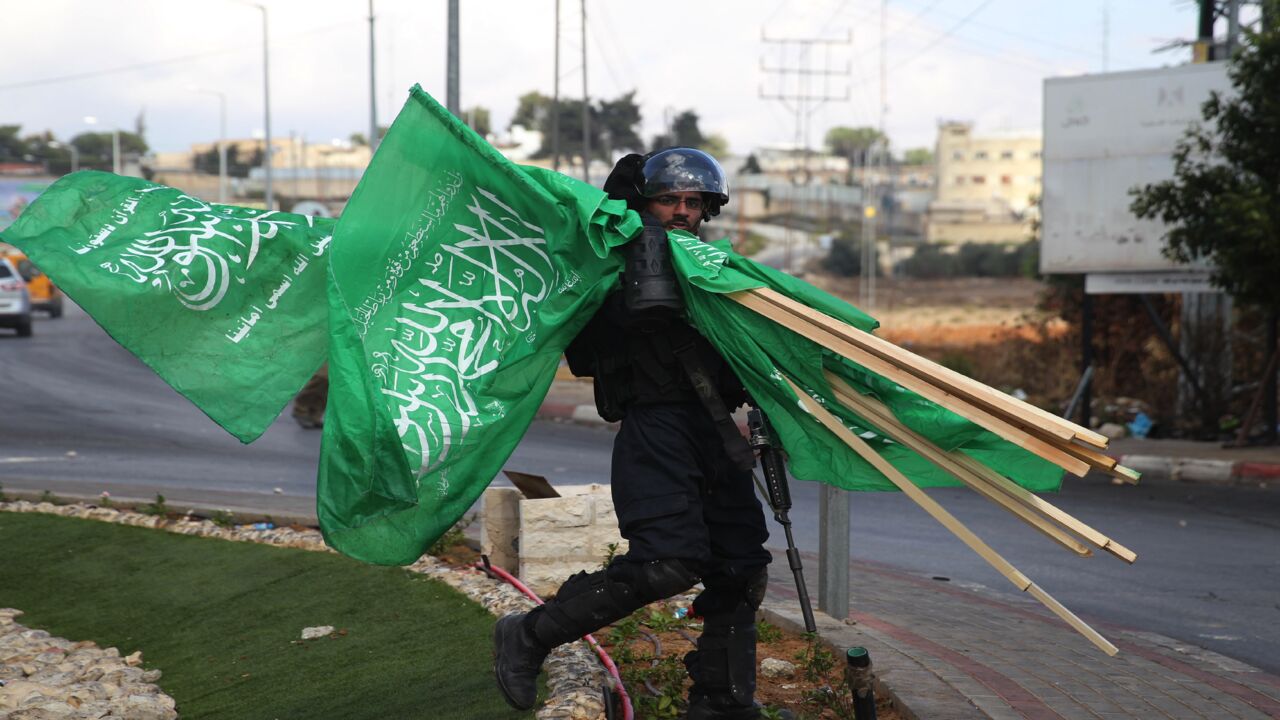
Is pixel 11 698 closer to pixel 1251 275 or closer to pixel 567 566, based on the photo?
pixel 567 566

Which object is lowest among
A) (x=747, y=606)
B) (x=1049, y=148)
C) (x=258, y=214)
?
(x=747, y=606)

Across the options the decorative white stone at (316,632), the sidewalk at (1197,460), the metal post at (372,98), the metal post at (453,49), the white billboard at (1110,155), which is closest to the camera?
the decorative white stone at (316,632)

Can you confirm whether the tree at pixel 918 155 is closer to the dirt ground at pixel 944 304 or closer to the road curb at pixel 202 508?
the dirt ground at pixel 944 304

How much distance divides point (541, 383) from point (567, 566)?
78.3 inches

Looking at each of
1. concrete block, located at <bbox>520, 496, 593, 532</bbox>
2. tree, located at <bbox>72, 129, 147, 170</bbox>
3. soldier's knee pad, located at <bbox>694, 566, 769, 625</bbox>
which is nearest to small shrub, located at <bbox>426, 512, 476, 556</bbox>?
concrete block, located at <bbox>520, 496, 593, 532</bbox>

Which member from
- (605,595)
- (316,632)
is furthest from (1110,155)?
(605,595)

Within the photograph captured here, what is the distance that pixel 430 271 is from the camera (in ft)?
15.5

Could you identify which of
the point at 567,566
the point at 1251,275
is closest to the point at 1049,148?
the point at 1251,275

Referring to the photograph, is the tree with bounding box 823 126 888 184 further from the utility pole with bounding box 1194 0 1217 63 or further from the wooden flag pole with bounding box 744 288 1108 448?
the wooden flag pole with bounding box 744 288 1108 448

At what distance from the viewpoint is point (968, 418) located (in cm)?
379

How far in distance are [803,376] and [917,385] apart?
59 cm

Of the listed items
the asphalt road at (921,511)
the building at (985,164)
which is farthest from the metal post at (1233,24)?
the building at (985,164)

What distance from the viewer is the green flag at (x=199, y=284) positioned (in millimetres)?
4707

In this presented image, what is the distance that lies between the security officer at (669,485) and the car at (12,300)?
2916 cm
